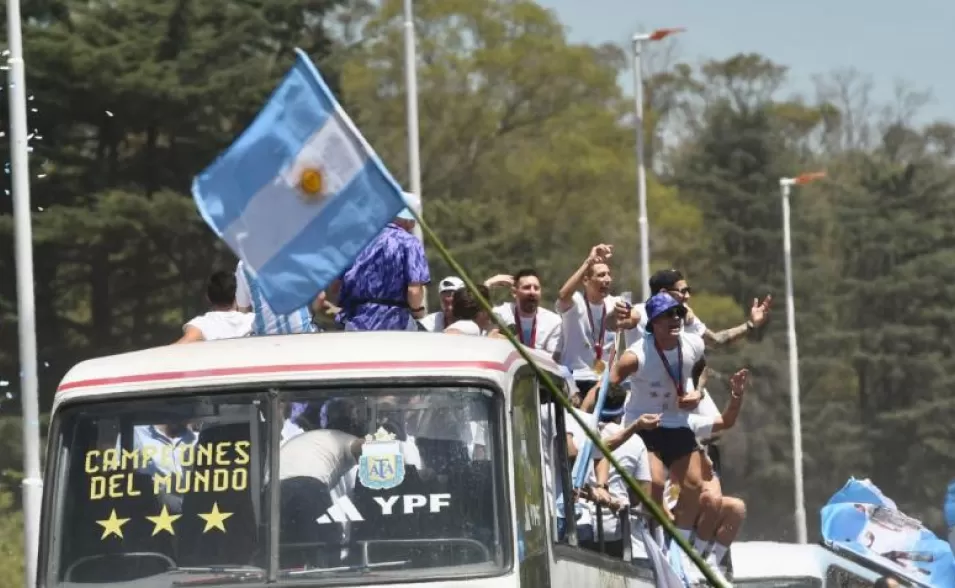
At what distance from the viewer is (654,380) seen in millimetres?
12273

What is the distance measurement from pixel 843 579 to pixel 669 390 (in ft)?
4.72

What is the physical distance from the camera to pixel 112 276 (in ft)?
137

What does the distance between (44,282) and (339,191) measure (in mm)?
32620

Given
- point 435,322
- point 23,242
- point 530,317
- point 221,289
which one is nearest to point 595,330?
point 530,317

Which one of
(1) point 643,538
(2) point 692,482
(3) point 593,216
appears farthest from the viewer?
(3) point 593,216

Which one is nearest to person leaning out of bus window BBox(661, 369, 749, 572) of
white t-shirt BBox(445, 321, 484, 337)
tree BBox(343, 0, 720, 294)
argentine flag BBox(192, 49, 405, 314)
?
white t-shirt BBox(445, 321, 484, 337)

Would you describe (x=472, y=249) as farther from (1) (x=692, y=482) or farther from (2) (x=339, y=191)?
(2) (x=339, y=191)

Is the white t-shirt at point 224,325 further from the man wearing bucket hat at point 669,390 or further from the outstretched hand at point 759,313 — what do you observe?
the outstretched hand at point 759,313

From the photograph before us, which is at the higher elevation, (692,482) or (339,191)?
(339,191)

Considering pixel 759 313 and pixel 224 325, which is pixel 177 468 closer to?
pixel 224 325

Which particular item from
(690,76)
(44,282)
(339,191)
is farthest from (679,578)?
(690,76)

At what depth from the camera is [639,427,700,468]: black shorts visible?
12328mm

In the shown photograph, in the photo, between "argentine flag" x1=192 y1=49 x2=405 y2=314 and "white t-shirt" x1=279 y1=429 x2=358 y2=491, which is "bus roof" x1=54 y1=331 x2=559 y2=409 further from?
"argentine flag" x1=192 y1=49 x2=405 y2=314

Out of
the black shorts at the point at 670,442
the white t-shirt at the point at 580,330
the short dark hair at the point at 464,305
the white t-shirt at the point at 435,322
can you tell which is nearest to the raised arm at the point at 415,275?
the short dark hair at the point at 464,305
